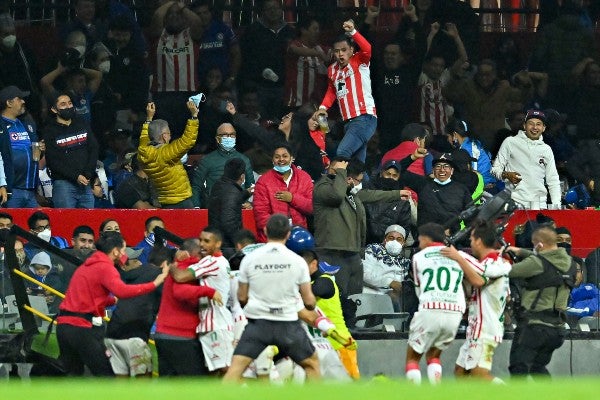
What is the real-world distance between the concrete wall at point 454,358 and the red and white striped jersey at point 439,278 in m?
1.69

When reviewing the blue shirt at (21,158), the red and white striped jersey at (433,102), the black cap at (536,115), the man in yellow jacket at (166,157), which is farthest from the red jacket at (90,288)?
the red and white striped jersey at (433,102)

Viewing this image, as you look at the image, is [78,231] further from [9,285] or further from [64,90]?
[64,90]

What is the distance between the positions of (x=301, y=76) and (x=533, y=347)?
752cm

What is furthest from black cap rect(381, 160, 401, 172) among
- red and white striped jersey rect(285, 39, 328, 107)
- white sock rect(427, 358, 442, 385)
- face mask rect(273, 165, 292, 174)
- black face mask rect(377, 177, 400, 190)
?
white sock rect(427, 358, 442, 385)

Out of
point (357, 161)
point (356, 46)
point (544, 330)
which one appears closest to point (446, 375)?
point (544, 330)

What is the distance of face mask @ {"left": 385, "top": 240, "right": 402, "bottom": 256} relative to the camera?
803 inches

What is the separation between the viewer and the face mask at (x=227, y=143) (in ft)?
74.2

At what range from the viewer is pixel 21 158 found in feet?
74.5

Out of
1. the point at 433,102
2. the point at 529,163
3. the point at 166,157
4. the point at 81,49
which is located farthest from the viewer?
the point at 433,102

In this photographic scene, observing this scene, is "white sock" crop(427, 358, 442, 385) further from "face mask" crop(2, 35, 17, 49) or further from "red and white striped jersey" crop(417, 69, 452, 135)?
"face mask" crop(2, 35, 17, 49)

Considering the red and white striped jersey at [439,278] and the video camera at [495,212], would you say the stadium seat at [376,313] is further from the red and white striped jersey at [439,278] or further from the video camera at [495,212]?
the red and white striped jersey at [439,278]

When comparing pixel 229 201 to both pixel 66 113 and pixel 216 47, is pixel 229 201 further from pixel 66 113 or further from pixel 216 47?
pixel 216 47

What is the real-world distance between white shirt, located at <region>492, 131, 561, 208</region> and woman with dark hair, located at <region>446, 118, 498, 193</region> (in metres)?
0.24

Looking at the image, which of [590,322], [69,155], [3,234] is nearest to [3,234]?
[3,234]
